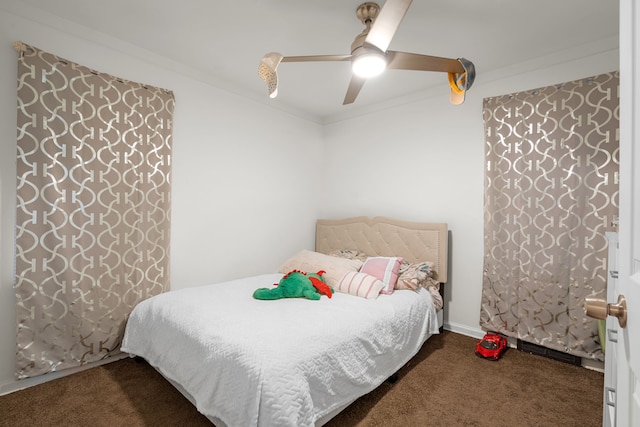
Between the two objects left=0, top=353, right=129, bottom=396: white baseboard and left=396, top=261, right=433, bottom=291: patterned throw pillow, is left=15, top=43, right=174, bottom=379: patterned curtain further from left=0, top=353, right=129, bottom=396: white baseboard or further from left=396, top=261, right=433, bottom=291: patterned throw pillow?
left=396, top=261, right=433, bottom=291: patterned throw pillow

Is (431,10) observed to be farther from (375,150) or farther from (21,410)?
(21,410)

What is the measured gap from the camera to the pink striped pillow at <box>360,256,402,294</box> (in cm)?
274

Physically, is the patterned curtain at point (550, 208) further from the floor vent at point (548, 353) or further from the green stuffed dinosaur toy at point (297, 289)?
the green stuffed dinosaur toy at point (297, 289)

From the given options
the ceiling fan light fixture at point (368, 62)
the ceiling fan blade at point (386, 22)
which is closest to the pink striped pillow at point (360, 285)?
the ceiling fan light fixture at point (368, 62)

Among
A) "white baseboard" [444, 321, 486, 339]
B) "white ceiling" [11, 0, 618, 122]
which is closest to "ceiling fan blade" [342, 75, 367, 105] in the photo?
"white ceiling" [11, 0, 618, 122]

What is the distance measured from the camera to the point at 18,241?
6.87 feet

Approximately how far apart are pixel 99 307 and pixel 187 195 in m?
1.18

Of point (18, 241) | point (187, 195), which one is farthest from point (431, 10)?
point (18, 241)

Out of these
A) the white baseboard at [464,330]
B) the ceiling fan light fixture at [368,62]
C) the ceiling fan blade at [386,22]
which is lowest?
the white baseboard at [464,330]

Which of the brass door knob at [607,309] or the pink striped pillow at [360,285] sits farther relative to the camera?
the pink striped pillow at [360,285]

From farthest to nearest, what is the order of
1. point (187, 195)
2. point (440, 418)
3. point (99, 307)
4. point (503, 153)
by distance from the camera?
1. point (187, 195)
2. point (503, 153)
3. point (99, 307)
4. point (440, 418)

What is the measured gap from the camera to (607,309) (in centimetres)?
64

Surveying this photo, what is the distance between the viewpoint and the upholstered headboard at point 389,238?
315 centimetres

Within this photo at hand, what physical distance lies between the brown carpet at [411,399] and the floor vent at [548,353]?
0.05m
